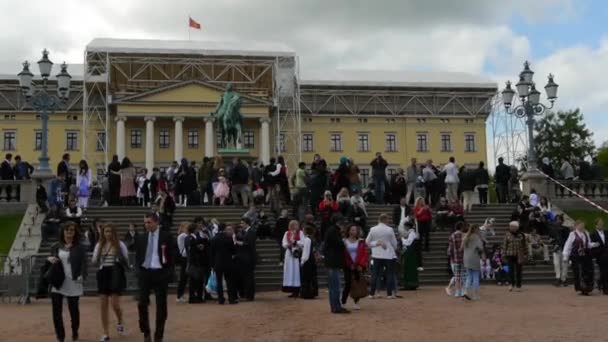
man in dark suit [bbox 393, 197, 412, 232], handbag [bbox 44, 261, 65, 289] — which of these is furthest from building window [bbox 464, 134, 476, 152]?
handbag [bbox 44, 261, 65, 289]

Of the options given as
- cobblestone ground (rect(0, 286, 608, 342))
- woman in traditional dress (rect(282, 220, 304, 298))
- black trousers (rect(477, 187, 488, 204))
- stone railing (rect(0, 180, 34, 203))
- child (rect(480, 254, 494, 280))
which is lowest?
cobblestone ground (rect(0, 286, 608, 342))

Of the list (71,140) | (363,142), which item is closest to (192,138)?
(71,140)

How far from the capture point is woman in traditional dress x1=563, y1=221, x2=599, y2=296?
17406 mm

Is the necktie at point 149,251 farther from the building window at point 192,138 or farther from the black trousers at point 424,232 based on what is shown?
the building window at point 192,138

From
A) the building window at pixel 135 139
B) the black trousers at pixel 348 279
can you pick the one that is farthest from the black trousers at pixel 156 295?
the building window at pixel 135 139

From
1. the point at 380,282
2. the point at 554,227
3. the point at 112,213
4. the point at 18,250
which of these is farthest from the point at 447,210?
the point at 18,250

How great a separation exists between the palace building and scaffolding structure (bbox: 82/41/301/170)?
0.34 ft

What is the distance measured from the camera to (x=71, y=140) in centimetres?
7288

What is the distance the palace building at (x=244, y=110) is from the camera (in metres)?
66.4

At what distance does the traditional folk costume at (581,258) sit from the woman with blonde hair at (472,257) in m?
2.90

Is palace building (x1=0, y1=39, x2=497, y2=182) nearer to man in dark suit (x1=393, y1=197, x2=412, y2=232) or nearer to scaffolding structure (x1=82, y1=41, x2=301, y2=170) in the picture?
scaffolding structure (x1=82, y1=41, x2=301, y2=170)

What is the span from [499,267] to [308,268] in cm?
628

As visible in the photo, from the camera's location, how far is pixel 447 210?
2303 cm

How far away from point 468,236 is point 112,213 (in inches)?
493
